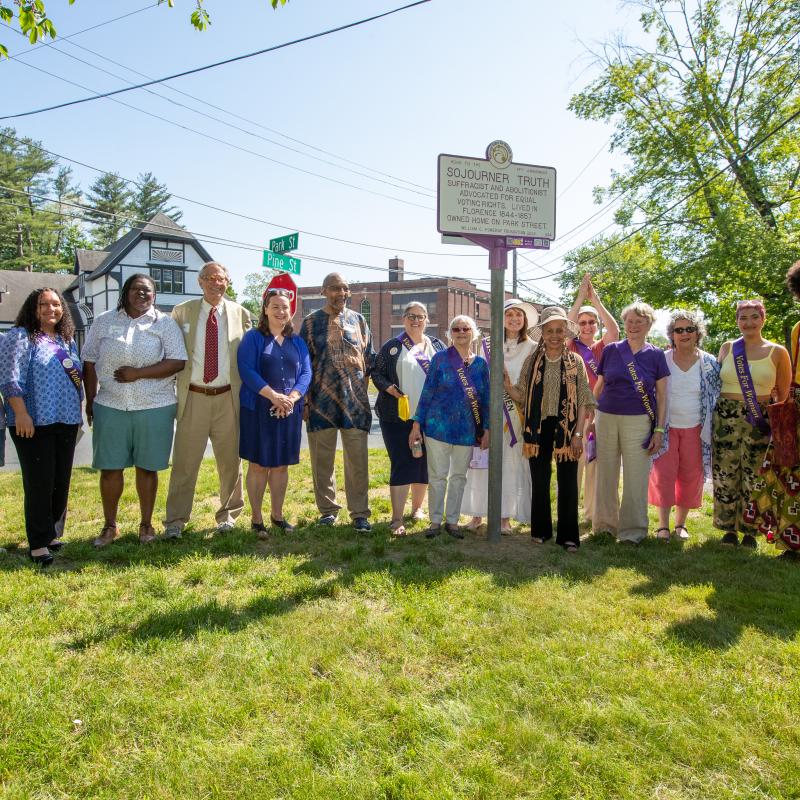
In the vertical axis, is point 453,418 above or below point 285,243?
below

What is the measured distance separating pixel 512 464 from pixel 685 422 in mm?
1563

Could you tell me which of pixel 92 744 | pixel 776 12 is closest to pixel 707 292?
pixel 776 12

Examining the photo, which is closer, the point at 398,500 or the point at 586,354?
the point at 398,500

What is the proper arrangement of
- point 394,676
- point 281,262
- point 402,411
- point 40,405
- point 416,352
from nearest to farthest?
1. point 394,676
2. point 40,405
3. point 402,411
4. point 416,352
5. point 281,262

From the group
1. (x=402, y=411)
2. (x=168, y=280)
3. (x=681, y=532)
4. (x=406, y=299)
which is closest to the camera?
(x=402, y=411)

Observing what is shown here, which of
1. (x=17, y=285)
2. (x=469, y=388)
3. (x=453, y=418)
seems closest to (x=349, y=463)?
(x=453, y=418)

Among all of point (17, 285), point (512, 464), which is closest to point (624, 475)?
point (512, 464)

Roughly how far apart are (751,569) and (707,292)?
1462cm

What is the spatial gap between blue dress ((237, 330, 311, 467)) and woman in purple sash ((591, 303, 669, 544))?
263 cm

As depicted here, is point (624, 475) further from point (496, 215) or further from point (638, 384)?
point (496, 215)

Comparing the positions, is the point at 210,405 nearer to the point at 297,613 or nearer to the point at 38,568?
the point at 38,568

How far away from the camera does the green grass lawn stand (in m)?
2.40

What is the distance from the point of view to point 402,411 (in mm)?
5754

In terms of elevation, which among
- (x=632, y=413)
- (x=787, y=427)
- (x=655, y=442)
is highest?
(x=632, y=413)
